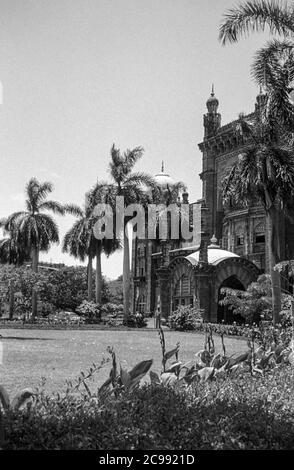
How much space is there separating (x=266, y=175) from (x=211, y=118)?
2910 cm

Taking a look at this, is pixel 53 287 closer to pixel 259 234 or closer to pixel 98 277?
pixel 98 277

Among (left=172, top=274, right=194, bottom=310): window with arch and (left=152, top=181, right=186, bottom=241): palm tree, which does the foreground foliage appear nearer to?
(left=172, top=274, right=194, bottom=310): window with arch

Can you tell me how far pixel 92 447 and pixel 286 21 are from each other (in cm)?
1611

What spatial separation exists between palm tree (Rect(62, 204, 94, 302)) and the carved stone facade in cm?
652

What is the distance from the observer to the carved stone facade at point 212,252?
41.8m

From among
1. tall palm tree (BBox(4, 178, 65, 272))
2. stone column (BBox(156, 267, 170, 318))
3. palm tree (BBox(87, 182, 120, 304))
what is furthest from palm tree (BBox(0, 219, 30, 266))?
stone column (BBox(156, 267, 170, 318))

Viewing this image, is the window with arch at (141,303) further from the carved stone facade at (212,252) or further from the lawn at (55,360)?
the lawn at (55,360)

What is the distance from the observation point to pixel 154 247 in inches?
2445

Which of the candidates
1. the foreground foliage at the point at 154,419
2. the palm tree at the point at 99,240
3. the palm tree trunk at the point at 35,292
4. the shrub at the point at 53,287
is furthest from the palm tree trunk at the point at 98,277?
the foreground foliage at the point at 154,419

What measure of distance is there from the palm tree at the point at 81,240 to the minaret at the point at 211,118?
15902mm

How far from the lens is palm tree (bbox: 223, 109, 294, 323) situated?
27.7m

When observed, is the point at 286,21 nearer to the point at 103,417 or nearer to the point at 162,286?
the point at 103,417

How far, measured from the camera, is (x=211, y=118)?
183 feet

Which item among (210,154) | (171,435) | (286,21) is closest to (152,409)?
(171,435)
